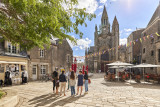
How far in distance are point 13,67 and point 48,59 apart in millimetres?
5132

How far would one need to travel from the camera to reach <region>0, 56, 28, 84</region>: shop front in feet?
32.7

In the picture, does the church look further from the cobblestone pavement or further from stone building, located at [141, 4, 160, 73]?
the cobblestone pavement

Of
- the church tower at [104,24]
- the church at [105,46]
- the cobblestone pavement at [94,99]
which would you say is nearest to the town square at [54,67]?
the cobblestone pavement at [94,99]

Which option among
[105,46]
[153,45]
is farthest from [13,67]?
[105,46]

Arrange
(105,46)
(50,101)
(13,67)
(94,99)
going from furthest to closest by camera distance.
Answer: (105,46)
(13,67)
(94,99)
(50,101)

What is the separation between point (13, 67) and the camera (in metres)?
10.8

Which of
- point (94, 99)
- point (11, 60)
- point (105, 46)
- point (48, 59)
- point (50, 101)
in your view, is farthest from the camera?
point (105, 46)

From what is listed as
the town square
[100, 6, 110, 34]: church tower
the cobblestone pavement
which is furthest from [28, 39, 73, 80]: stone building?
[100, 6, 110, 34]: church tower

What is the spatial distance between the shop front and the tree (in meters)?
6.24

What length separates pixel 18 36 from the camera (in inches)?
195

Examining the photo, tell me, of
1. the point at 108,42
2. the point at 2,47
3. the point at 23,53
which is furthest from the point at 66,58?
the point at 108,42

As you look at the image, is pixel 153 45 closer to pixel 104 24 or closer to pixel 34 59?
pixel 34 59

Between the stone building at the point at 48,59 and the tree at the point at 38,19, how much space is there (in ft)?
28.3

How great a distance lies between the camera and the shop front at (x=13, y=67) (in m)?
9.97
